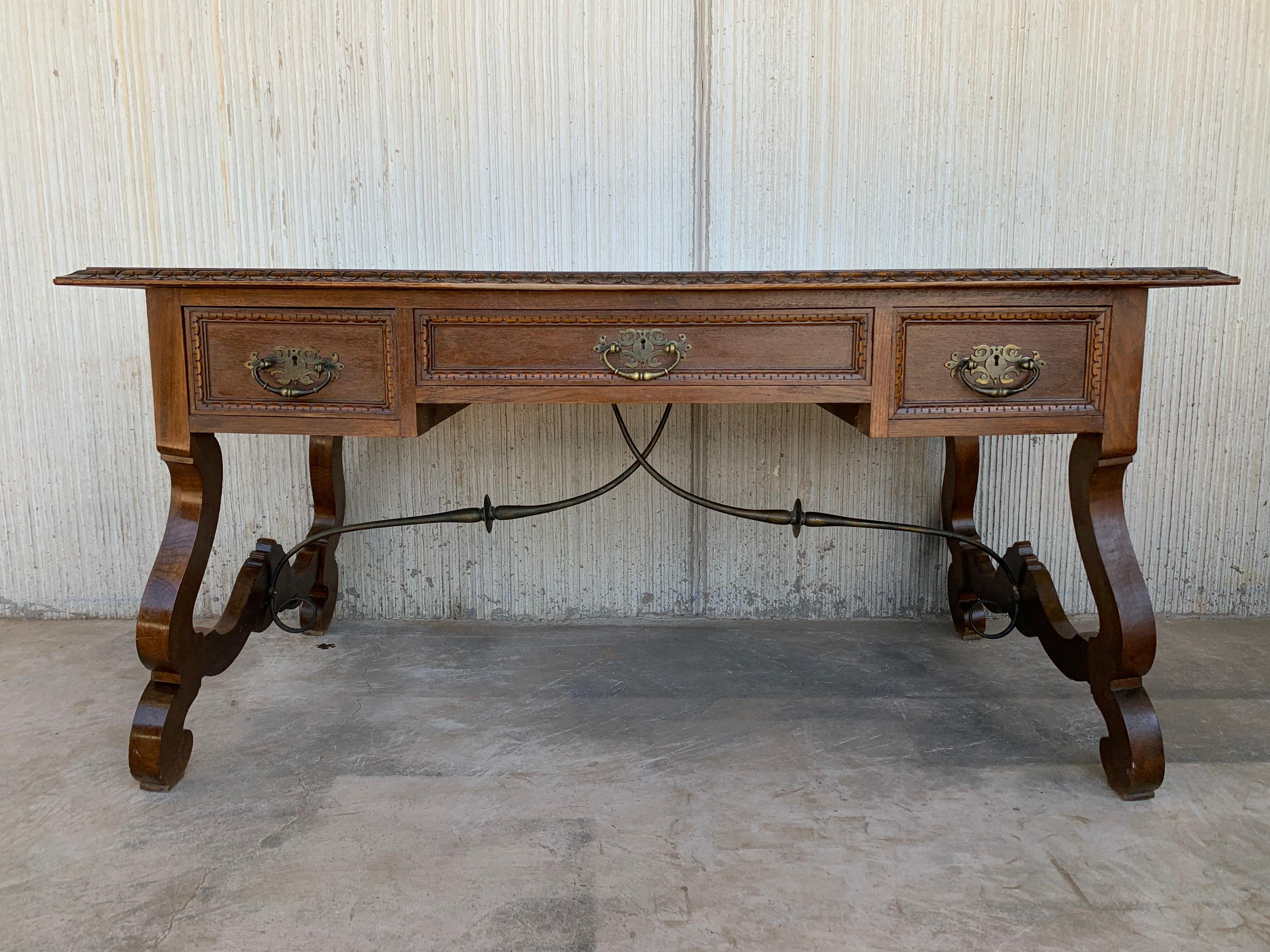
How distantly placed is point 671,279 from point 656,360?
14 centimetres

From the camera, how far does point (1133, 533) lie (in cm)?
238

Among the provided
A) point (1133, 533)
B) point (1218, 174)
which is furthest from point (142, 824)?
point (1218, 174)

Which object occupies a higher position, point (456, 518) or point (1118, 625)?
point (456, 518)

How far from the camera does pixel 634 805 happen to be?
149cm

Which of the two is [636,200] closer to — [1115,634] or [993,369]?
[993,369]

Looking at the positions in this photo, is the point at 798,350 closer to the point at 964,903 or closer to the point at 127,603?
the point at 964,903

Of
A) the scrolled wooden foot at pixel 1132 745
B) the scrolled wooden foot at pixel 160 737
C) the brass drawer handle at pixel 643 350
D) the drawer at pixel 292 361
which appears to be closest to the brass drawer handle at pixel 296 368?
the drawer at pixel 292 361

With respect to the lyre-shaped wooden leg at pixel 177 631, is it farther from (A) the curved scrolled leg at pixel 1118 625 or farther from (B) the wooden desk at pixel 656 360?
(A) the curved scrolled leg at pixel 1118 625

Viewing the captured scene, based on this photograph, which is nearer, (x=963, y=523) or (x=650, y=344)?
(x=650, y=344)

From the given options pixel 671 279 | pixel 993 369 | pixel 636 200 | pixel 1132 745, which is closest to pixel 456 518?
pixel 671 279

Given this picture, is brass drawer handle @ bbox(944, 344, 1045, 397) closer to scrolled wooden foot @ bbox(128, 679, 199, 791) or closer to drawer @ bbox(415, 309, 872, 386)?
drawer @ bbox(415, 309, 872, 386)

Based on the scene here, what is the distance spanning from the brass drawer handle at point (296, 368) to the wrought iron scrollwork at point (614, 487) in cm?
48

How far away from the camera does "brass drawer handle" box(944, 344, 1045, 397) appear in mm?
1476

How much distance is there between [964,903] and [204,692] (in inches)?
60.9
